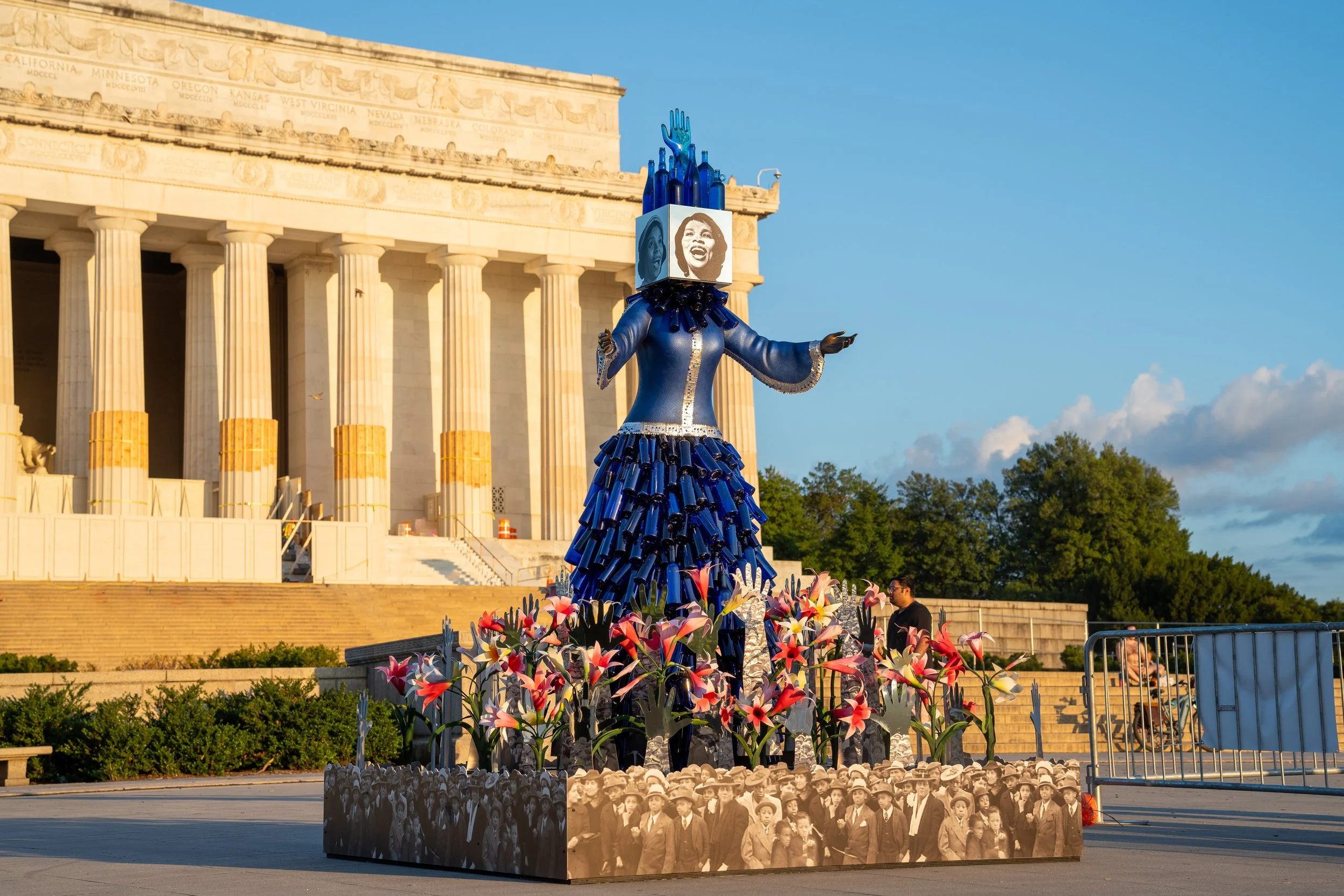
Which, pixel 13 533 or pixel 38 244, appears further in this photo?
pixel 38 244

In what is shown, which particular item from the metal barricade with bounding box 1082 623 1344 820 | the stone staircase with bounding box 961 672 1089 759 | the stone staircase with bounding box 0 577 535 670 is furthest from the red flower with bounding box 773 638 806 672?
the stone staircase with bounding box 0 577 535 670

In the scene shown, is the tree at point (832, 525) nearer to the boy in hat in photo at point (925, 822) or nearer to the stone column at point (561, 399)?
the stone column at point (561, 399)

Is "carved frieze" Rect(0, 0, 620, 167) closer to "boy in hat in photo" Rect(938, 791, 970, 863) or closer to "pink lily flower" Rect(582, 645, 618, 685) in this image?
"pink lily flower" Rect(582, 645, 618, 685)

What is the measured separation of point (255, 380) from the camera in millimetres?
41094

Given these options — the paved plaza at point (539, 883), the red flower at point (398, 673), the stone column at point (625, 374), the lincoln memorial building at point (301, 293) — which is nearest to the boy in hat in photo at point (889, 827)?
the paved plaza at point (539, 883)

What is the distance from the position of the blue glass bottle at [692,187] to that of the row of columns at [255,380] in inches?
1247

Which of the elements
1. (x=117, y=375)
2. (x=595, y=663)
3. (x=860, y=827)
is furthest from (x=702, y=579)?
(x=117, y=375)

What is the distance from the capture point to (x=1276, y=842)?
414 inches

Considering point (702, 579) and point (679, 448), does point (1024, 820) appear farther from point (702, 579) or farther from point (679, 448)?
point (679, 448)

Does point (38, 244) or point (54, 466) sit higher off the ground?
point (38, 244)

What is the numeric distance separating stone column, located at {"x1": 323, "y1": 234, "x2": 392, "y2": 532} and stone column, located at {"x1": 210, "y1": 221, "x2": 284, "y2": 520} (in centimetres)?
182

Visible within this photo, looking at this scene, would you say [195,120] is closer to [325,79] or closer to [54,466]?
[325,79]

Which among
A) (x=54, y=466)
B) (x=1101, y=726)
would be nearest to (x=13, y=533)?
(x=54, y=466)

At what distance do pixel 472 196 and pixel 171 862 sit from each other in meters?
35.9
